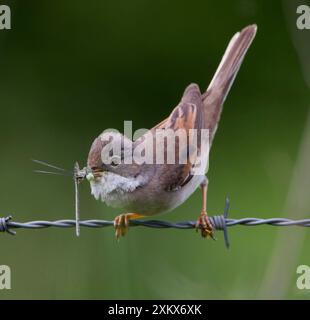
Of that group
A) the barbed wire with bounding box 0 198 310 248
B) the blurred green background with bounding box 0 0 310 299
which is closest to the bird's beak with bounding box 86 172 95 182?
the barbed wire with bounding box 0 198 310 248

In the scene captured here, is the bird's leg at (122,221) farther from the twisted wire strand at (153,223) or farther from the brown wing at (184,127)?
the twisted wire strand at (153,223)

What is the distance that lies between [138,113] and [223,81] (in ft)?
6.02

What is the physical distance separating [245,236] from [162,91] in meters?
1.88

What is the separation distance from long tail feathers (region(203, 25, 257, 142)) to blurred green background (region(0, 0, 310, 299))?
0.49m

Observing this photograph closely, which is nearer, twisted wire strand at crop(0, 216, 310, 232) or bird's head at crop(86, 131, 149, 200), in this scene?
twisted wire strand at crop(0, 216, 310, 232)

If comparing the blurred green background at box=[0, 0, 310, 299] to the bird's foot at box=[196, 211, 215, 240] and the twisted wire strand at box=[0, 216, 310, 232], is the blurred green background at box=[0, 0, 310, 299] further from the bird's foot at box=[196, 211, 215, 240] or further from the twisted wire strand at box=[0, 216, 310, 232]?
the twisted wire strand at box=[0, 216, 310, 232]

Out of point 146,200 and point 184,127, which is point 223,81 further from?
point 146,200

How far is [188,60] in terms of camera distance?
7.64m

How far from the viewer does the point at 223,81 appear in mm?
5895

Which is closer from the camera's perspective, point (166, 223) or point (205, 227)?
point (166, 223)

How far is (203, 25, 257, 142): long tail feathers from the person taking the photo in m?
5.79

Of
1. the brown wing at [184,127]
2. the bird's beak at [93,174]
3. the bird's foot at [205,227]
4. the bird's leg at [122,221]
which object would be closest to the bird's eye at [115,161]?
the bird's beak at [93,174]

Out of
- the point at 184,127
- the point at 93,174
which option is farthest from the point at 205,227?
the point at 93,174

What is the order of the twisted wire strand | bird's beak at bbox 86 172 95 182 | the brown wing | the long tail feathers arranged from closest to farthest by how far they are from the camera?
1. the twisted wire strand
2. bird's beak at bbox 86 172 95 182
3. the brown wing
4. the long tail feathers
